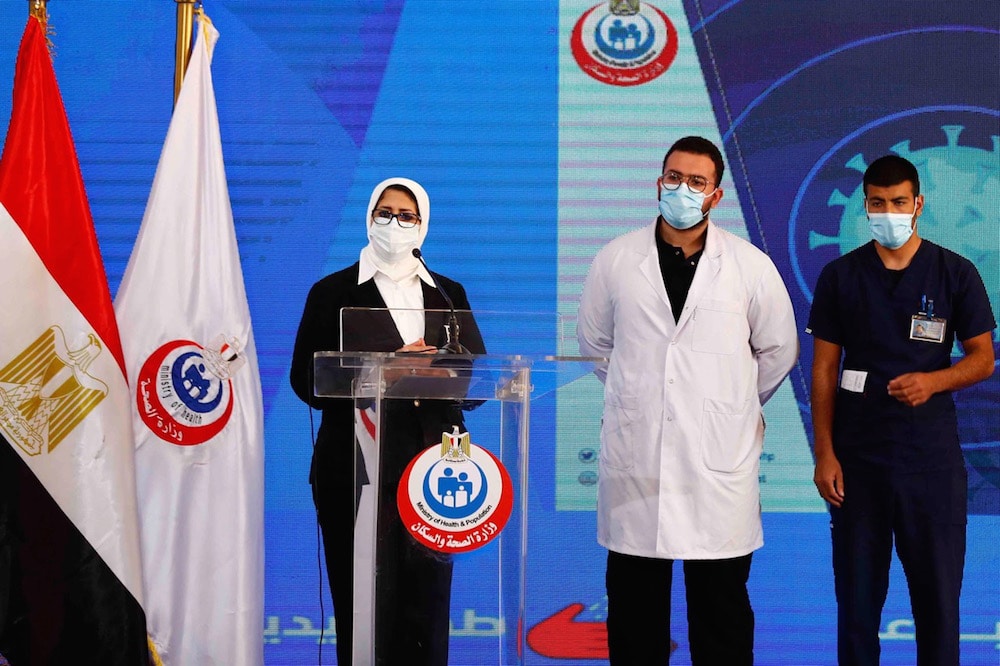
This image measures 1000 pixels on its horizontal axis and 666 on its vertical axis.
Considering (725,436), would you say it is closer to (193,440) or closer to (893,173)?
(893,173)

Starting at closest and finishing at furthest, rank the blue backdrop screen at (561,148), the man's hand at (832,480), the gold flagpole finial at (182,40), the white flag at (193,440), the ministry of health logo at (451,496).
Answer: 1. the ministry of health logo at (451,496)
2. the man's hand at (832,480)
3. the white flag at (193,440)
4. the gold flagpole finial at (182,40)
5. the blue backdrop screen at (561,148)

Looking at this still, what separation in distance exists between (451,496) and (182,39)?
70.7 inches

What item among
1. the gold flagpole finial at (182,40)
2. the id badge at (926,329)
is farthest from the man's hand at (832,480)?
the gold flagpole finial at (182,40)

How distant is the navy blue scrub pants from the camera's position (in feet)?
8.84

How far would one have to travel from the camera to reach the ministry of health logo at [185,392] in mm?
2971

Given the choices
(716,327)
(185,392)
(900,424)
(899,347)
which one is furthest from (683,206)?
(185,392)

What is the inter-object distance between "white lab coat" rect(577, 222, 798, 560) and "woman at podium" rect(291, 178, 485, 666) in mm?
460

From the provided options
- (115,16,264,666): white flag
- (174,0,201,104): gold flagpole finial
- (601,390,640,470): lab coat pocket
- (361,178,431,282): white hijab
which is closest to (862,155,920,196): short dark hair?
(601,390,640,470): lab coat pocket

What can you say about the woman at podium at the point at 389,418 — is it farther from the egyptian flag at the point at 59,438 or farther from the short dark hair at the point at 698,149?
the short dark hair at the point at 698,149

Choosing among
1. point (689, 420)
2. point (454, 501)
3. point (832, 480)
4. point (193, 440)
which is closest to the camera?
point (454, 501)

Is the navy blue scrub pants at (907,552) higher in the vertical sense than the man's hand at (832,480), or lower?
lower

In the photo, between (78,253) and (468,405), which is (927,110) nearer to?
(468,405)

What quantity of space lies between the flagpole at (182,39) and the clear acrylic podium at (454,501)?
144 cm

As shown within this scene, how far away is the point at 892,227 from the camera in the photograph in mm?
2738
